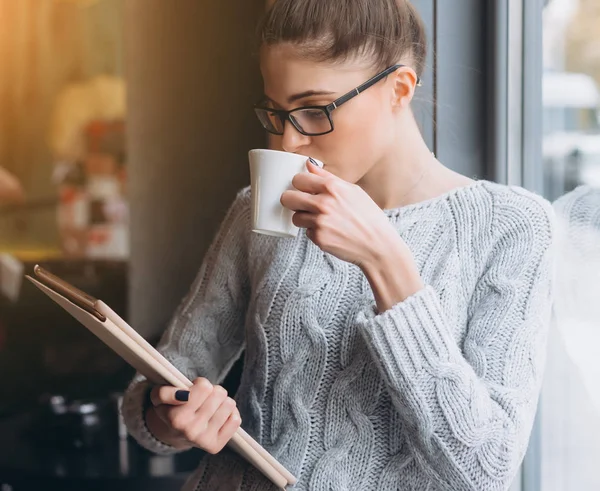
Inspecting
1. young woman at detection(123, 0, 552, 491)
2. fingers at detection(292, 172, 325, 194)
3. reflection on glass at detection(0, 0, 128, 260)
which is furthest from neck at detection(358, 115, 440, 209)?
reflection on glass at detection(0, 0, 128, 260)

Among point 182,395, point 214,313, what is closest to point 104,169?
point 214,313

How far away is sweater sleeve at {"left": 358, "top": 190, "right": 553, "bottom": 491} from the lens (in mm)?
894

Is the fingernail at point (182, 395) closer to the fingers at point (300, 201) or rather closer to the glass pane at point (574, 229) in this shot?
the fingers at point (300, 201)

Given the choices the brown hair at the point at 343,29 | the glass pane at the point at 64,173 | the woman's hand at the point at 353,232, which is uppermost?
the brown hair at the point at 343,29

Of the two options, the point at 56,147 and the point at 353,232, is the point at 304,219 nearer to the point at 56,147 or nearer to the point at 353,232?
the point at 353,232

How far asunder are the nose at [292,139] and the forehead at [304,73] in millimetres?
43

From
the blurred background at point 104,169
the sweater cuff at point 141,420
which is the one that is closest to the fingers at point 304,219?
the sweater cuff at point 141,420

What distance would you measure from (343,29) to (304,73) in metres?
0.09

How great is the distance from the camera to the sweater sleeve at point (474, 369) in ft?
2.93

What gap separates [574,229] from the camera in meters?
1.17

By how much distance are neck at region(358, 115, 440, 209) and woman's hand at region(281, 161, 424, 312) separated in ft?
0.58

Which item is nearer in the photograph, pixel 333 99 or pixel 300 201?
pixel 300 201

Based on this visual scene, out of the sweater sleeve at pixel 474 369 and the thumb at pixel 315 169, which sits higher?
the thumb at pixel 315 169

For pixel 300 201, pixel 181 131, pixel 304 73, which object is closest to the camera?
pixel 300 201
